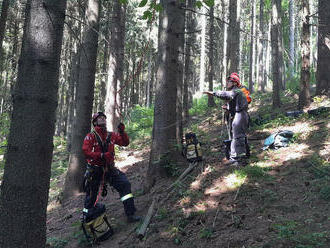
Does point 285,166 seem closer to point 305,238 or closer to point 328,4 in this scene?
point 305,238

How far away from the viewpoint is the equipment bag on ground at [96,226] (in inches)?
204

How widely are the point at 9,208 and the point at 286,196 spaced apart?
4.20 meters

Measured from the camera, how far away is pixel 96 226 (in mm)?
5191

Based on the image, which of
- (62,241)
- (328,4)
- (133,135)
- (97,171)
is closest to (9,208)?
(97,171)

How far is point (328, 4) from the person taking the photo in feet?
33.1

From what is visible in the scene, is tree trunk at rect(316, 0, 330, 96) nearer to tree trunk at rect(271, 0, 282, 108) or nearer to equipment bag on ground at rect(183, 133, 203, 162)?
tree trunk at rect(271, 0, 282, 108)

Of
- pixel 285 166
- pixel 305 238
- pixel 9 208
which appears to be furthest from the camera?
pixel 285 166

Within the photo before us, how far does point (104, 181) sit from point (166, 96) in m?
2.34

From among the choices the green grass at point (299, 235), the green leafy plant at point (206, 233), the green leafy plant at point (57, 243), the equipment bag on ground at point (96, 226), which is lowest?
the green leafy plant at point (57, 243)

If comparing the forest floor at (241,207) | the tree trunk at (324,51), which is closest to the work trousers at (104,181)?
the forest floor at (241,207)

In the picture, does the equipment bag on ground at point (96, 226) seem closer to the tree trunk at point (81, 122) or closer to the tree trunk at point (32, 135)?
the tree trunk at point (32, 135)

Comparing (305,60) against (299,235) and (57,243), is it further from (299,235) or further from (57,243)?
(57,243)

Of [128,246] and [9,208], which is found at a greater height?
[9,208]

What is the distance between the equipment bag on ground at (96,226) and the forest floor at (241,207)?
0.14 m
